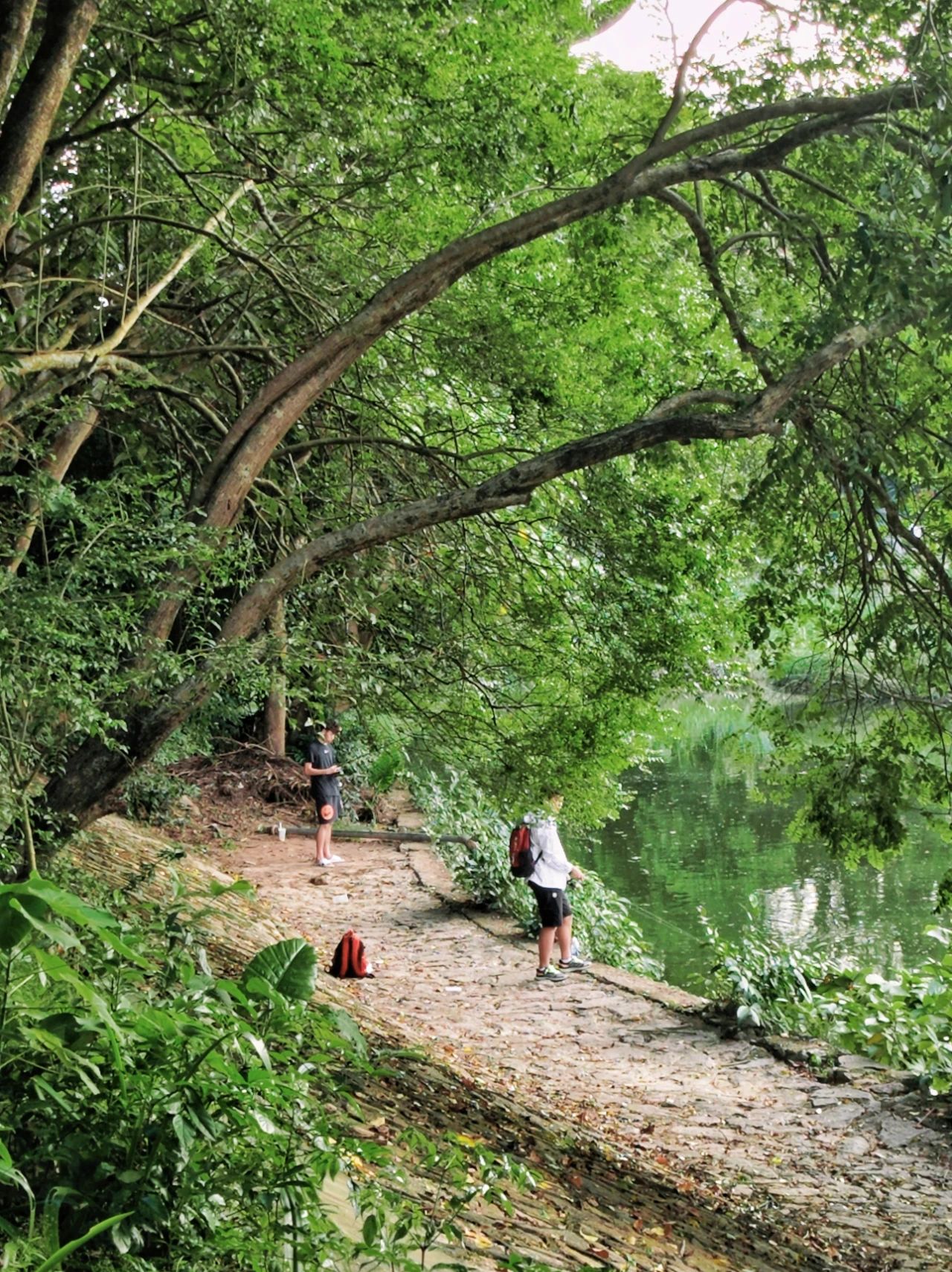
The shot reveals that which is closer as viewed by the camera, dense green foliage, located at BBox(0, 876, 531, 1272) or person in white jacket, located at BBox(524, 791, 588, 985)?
dense green foliage, located at BBox(0, 876, 531, 1272)

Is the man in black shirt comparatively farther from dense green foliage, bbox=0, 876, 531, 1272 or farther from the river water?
dense green foliage, bbox=0, 876, 531, 1272

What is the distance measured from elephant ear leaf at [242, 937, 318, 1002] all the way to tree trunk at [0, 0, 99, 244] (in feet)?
12.3

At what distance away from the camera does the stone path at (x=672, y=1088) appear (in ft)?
23.8

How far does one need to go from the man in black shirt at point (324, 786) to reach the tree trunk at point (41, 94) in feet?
34.1

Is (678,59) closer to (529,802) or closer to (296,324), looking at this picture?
(296,324)

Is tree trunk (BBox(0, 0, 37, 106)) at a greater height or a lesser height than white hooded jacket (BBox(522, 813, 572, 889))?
greater

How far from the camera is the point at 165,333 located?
995 centimetres

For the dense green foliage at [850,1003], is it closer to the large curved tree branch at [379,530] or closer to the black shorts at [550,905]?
the black shorts at [550,905]

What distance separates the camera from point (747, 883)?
2078 cm

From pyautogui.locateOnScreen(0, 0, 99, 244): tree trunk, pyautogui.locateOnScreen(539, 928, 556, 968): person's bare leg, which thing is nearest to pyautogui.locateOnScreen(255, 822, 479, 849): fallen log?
pyautogui.locateOnScreen(539, 928, 556, 968): person's bare leg

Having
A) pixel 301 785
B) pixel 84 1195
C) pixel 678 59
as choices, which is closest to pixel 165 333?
pixel 678 59

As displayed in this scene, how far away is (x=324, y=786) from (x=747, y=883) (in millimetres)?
8274

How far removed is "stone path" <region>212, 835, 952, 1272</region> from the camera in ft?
23.8

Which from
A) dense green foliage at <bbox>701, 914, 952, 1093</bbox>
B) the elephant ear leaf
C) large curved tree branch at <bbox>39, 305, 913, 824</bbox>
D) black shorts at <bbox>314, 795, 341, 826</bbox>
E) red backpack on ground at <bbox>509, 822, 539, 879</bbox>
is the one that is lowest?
dense green foliage at <bbox>701, 914, 952, 1093</bbox>
